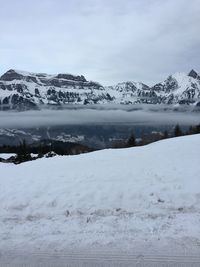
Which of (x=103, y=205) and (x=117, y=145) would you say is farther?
(x=117, y=145)

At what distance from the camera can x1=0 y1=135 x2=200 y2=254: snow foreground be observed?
11.1 meters

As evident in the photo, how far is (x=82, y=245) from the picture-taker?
10664 millimetres

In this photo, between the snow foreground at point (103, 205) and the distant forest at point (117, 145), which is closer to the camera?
the snow foreground at point (103, 205)

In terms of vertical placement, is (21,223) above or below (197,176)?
below

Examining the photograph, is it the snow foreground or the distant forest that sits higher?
the snow foreground

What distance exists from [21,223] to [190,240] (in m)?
5.64

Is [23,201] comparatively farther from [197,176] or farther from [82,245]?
[197,176]

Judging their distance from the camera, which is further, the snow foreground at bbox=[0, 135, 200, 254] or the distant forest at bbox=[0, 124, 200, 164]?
the distant forest at bbox=[0, 124, 200, 164]

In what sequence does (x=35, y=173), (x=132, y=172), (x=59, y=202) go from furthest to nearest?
1. (x=35, y=173)
2. (x=132, y=172)
3. (x=59, y=202)

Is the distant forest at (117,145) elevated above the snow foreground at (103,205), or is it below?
below

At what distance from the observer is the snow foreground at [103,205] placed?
11.1 m

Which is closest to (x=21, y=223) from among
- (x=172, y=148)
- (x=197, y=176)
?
(x=197, y=176)

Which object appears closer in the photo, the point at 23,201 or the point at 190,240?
the point at 190,240

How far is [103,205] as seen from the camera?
551 inches
